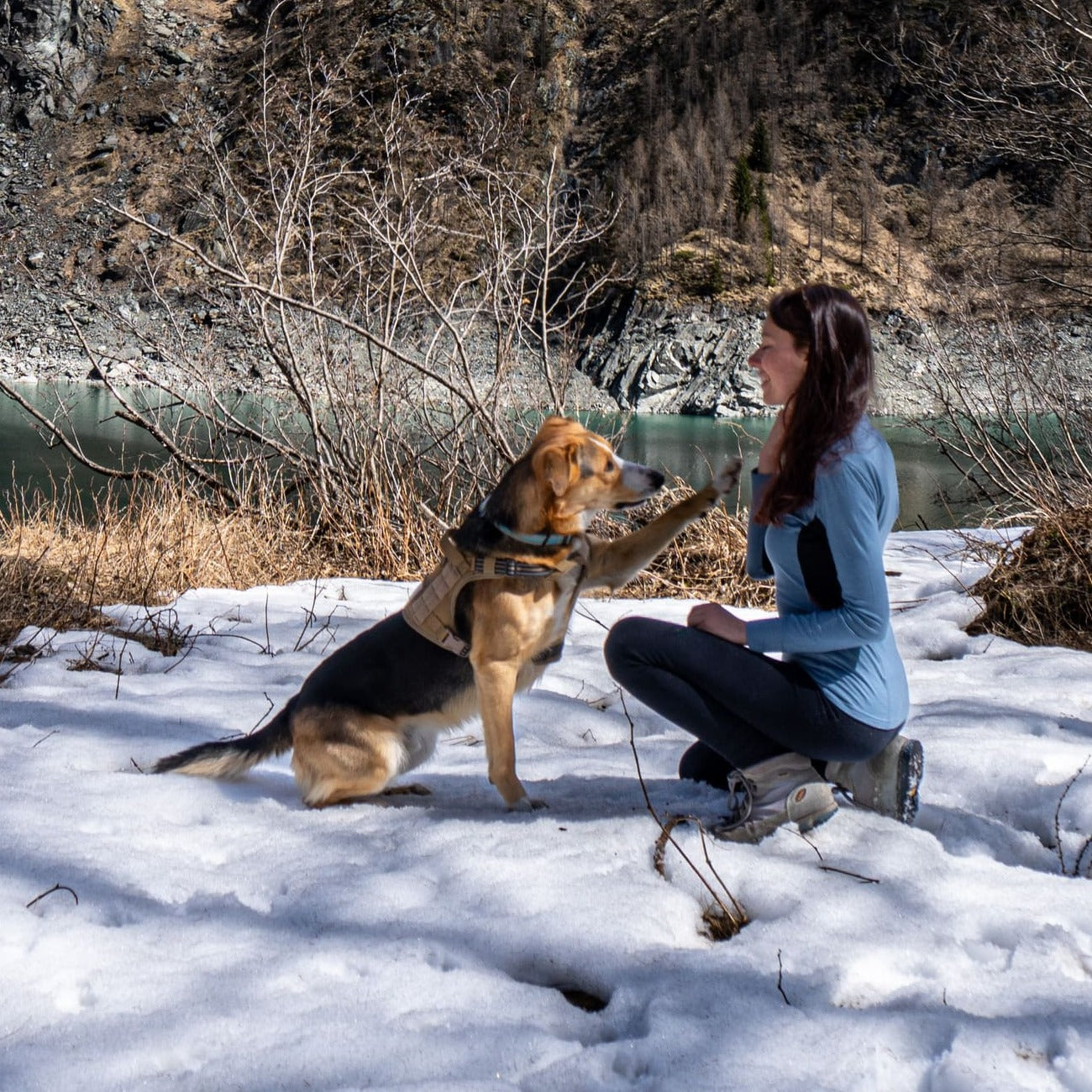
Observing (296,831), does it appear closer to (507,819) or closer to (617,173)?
(507,819)

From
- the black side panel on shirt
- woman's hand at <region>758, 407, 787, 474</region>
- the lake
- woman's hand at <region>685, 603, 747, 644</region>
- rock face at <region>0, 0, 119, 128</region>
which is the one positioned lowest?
the lake

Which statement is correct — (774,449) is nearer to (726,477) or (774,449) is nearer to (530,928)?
(726,477)

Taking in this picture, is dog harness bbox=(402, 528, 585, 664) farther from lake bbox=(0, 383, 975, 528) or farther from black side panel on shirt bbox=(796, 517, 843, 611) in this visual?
lake bbox=(0, 383, 975, 528)

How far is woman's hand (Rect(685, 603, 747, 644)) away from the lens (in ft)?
8.96

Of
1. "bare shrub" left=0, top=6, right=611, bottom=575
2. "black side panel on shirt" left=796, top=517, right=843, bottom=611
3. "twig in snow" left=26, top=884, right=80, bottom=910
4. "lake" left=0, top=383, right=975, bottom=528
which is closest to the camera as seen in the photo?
"twig in snow" left=26, top=884, right=80, bottom=910

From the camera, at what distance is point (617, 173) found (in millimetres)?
74250

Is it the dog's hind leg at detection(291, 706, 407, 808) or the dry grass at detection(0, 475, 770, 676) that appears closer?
the dog's hind leg at detection(291, 706, 407, 808)

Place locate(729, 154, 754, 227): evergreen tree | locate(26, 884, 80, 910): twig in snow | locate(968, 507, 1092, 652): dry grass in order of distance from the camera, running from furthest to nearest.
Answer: locate(729, 154, 754, 227): evergreen tree → locate(968, 507, 1092, 652): dry grass → locate(26, 884, 80, 910): twig in snow

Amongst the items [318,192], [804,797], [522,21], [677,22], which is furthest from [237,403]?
[677,22]

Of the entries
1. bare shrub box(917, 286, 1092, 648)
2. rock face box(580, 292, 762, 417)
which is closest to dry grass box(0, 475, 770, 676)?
bare shrub box(917, 286, 1092, 648)

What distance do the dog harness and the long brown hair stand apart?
744 mm

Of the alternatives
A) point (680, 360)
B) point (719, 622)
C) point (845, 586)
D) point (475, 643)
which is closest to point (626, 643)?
point (719, 622)

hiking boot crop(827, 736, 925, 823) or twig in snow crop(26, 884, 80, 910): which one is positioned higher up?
hiking boot crop(827, 736, 925, 823)

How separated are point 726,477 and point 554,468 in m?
0.60
